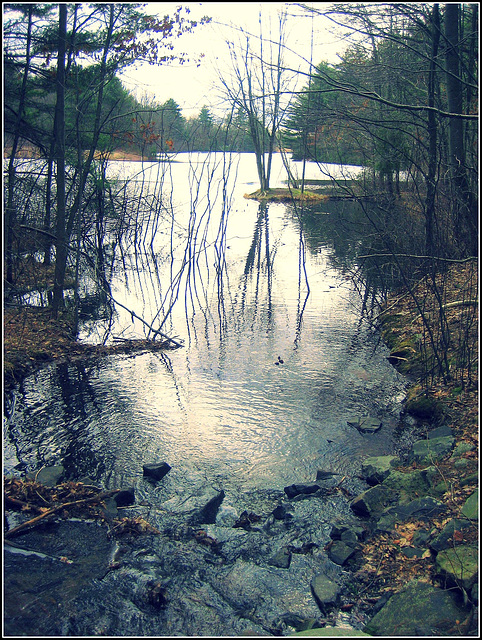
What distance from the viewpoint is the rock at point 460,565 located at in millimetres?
4035

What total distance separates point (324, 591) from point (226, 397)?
419 cm

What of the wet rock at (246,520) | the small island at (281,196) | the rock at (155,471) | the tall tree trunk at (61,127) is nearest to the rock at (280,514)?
the wet rock at (246,520)

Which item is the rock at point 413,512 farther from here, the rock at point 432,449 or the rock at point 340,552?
the rock at point 432,449

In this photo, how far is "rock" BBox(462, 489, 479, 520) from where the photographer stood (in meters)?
4.63

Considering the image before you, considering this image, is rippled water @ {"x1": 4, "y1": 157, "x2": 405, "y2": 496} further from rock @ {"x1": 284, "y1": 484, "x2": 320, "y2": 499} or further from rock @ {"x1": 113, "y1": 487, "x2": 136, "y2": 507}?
rock @ {"x1": 113, "y1": 487, "x2": 136, "y2": 507}

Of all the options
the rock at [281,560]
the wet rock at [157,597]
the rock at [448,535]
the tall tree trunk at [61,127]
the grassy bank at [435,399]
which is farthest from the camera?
the tall tree trunk at [61,127]

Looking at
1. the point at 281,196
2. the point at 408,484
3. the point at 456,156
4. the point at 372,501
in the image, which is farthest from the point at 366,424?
the point at 281,196

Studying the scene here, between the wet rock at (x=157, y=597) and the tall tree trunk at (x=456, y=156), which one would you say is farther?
the tall tree trunk at (x=456, y=156)

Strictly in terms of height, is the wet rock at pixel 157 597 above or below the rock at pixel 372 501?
below

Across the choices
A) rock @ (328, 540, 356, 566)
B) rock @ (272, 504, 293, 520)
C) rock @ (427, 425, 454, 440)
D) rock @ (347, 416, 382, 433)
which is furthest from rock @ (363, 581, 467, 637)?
rock @ (347, 416, 382, 433)

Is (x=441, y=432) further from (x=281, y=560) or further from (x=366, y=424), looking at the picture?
(x=281, y=560)

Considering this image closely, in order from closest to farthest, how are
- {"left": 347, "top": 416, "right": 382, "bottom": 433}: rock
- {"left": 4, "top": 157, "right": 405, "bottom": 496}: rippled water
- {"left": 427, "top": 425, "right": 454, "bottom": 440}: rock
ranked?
{"left": 427, "top": 425, "right": 454, "bottom": 440}: rock
{"left": 4, "top": 157, "right": 405, "bottom": 496}: rippled water
{"left": 347, "top": 416, "right": 382, "bottom": 433}: rock

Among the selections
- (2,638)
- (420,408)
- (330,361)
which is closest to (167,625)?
(2,638)

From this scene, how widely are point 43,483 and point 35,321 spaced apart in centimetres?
589
